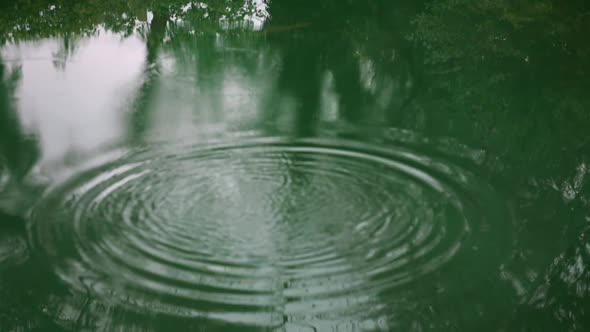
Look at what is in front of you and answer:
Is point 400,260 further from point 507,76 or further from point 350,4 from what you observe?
point 350,4

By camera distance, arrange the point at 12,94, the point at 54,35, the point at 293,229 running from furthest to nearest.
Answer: the point at 54,35, the point at 12,94, the point at 293,229

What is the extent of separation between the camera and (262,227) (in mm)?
3291

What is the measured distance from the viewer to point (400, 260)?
116 inches

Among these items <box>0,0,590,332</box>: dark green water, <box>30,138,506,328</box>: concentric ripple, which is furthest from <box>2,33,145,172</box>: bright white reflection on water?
<box>30,138,506,328</box>: concentric ripple

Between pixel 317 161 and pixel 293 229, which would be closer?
pixel 293 229

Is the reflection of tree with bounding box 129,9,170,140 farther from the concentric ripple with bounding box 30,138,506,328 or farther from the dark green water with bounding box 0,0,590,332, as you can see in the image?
the concentric ripple with bounding box 30,138,506,328

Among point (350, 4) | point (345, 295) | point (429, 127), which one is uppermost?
point (350, 4)

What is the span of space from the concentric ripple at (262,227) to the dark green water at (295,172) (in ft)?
0.04

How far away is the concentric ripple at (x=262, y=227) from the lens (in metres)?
2.74

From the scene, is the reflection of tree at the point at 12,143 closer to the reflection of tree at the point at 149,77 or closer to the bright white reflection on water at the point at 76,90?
the bright white reflection on water at the point at 76,90

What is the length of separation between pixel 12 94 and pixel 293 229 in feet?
9.80

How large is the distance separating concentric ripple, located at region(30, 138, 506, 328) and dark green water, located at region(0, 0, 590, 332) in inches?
0.4

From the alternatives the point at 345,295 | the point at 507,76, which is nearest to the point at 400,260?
the point at 345,295

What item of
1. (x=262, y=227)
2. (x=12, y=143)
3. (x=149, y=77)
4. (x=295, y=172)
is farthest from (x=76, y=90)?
→ (x=262, y=227)
